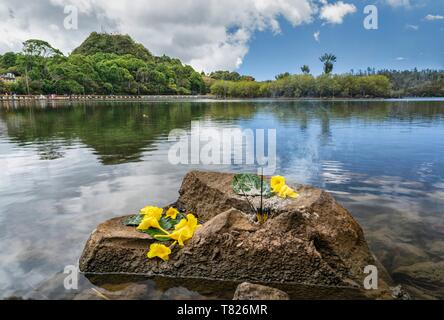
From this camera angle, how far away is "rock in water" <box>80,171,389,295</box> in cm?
505

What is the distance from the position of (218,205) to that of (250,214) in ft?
2.32

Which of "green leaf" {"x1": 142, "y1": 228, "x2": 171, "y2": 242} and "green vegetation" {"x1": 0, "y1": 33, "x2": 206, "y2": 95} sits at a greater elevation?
"green vegetation" {"x1": 0, "y1": 33, "x2": 206, "y2": 95}

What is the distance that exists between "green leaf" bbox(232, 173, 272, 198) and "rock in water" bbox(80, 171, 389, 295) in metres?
0.80

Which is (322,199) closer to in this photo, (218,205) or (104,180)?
(218,205)

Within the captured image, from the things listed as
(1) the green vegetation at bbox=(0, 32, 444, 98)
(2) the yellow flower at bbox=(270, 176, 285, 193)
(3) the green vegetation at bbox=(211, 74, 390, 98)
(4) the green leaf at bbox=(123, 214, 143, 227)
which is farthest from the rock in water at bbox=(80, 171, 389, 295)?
(3) the green vegetation at bbox=(211, 74, 390, 98)

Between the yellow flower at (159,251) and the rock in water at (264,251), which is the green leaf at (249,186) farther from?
the yellow flower at (159,251)

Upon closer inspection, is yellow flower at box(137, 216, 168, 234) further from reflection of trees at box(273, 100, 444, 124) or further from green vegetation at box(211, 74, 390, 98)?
green vegetation at box(211, 74, 390, 98)

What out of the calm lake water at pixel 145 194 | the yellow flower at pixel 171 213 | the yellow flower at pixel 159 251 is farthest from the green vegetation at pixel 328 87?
the yellow flower at pixel 159 251

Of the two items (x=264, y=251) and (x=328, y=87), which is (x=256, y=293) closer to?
(x=264, y=251)

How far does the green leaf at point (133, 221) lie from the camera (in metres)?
6.10

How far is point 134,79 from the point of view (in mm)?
152375

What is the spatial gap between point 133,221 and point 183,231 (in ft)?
3.81

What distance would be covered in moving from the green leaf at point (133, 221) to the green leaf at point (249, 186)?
1821 millimetres

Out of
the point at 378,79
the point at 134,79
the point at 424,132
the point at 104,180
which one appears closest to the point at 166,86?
the point at 134,79
